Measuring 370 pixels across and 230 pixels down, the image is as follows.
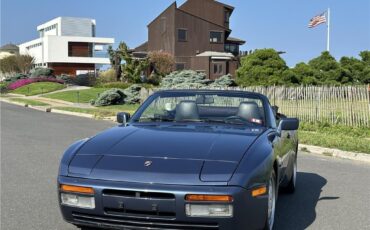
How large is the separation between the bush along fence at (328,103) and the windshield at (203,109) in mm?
11518

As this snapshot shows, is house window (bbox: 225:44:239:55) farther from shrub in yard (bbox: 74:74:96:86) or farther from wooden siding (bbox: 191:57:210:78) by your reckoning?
shrub in yard (bbox: 74:74:96:86)

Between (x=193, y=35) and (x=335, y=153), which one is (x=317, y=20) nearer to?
(x=193, y=35)

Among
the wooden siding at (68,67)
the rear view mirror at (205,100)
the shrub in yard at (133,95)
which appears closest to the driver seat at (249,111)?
the rear view mirror at (205,100)

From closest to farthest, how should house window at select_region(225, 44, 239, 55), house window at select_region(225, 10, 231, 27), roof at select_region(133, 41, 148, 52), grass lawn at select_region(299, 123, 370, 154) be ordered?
grass lawn at select_region(299, 123, 370, 154)
house window at select_region(225, 44, 239, 55)
house window at select_region(225, 10, 231, 27)
roof at select_region(133, 41, 148, 52)

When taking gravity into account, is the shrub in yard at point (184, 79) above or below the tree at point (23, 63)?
below

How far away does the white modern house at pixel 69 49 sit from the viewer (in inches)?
3391

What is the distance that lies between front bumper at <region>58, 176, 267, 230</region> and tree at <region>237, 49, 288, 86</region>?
1314 inches

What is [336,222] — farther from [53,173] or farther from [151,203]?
[53,173]

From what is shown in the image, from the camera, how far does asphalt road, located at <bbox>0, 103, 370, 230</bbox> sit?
5.56 metres

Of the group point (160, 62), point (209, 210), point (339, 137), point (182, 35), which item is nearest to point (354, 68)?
point (160, 62)

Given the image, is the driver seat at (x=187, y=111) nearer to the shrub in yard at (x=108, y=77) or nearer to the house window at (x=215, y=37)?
the shrub in yard at (x=108, y=77)

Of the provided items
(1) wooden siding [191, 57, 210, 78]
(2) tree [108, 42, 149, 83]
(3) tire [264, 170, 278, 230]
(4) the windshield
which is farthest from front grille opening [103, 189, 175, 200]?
(1) wooden siding [191, 57, 210, 78]

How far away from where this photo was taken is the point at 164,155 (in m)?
4.27

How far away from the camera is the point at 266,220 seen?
172 inches
